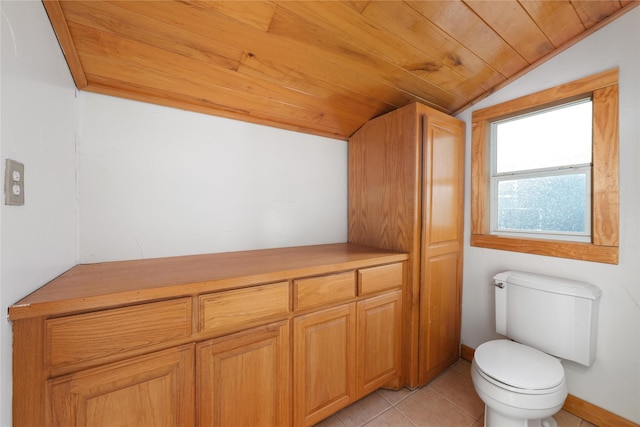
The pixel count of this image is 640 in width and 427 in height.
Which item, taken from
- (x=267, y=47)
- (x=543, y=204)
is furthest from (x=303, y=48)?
(x=543, y=204)

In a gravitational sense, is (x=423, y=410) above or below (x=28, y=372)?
below

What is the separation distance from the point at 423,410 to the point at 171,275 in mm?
1596

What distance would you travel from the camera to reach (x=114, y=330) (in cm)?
78

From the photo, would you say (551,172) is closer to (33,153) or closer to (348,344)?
(348,344)

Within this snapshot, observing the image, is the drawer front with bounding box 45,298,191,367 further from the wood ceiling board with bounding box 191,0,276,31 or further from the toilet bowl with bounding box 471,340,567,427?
the toilet bowl with bounding box 471,340,567,427

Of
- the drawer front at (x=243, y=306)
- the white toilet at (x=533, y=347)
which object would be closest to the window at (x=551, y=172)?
the white toilet at (x=533, y=347)

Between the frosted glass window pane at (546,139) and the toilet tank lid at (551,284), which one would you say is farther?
the frosted glass window pane at (546,139)

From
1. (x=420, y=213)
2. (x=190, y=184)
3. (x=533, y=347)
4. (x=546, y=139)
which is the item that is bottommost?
(x=533, y=347)

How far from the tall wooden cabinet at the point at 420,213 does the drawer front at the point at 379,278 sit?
0.09 metres

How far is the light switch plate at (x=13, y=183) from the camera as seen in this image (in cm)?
63

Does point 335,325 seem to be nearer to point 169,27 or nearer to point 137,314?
point 137,314

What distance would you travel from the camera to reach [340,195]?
2.03m

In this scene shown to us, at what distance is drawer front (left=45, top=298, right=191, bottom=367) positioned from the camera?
0.72 metres

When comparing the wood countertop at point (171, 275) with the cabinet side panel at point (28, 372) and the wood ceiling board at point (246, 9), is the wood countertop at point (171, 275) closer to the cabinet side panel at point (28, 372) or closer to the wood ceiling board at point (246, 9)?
the cabinet side panel at point (28, 372)
